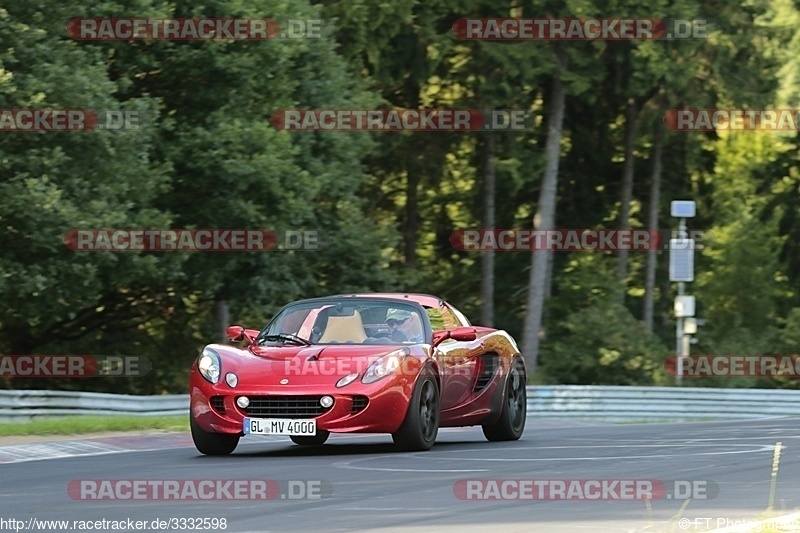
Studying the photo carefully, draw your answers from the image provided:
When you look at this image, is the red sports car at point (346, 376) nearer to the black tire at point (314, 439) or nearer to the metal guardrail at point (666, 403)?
the black tire at point (314, 439)

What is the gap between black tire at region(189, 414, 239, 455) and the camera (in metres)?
13.5

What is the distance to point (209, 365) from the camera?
1352 centimetres

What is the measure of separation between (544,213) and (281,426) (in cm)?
3101

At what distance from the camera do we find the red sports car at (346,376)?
1309 cm

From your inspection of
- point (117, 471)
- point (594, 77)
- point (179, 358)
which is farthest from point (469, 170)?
point (117, 471)

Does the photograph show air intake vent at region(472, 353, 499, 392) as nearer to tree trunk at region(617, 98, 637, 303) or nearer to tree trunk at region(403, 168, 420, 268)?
tree trunk at region(403, 168, 420, 268)

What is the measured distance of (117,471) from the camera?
1196 centimetres

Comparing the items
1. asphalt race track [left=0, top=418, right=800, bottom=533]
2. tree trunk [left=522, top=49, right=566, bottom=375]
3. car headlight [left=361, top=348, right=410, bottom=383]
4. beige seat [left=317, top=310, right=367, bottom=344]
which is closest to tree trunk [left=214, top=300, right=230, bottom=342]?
tree trunk [left=522, top=49, right=566, bottom=375]

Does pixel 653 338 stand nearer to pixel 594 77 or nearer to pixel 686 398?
pixel 594 77

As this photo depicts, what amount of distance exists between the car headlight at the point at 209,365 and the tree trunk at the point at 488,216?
98.6ft

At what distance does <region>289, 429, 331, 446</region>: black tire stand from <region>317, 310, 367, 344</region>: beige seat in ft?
2.81

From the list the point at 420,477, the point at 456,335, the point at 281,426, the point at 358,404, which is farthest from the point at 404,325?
the point at 420,477

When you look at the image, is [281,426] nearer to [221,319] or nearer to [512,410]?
[512,410]

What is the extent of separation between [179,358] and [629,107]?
50.6 feet
